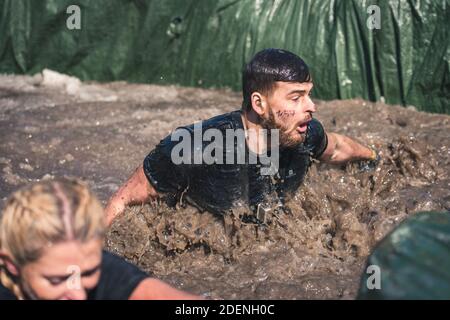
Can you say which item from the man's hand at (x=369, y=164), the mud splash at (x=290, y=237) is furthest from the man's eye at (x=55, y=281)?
the man's hand at (x=369, y=164)

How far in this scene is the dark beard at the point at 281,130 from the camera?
4859 mm

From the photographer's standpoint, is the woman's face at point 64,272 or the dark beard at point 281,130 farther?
the dark beard at point 281,130

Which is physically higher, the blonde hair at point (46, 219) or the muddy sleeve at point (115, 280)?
the blonde hair at point (46, 219)

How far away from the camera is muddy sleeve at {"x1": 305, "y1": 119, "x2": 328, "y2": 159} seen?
16.9 ft

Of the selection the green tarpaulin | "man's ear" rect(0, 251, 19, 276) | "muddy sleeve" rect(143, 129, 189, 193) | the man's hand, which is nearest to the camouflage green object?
"man's ear" rect(0, 251, 19, 276)

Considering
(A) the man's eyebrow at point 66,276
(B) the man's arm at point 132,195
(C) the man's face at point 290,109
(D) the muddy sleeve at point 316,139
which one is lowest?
(B) the man's arm at point 132,195

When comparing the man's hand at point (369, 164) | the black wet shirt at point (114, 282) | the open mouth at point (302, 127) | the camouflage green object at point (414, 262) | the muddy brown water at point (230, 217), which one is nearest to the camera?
the camouflage green object at point (414, 262)

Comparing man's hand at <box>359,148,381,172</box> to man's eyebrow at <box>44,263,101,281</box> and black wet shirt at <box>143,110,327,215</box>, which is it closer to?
black wet shirt at <box>143,110,327,215</box>

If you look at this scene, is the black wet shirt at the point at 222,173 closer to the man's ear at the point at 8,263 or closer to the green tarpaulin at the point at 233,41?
the man's ear at the point at 8,263

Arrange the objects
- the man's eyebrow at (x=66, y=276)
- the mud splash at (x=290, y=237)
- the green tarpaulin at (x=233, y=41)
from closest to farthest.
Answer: the man's eyebrow at (x=66, y=276) → the mud splash at (x=290, y=237) → the green tarpaulin at (x=233, y=41)

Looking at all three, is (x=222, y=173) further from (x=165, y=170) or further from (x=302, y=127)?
(x=302, y=127)

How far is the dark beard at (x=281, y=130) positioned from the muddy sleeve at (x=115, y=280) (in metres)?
2.08
